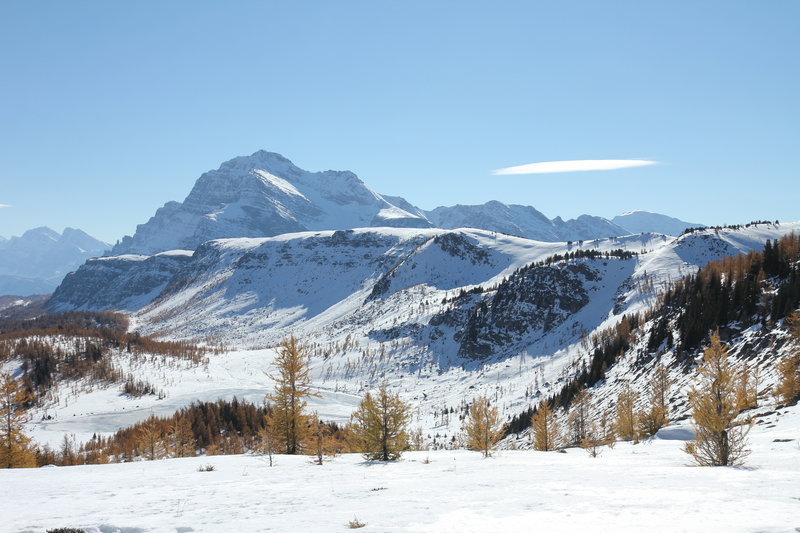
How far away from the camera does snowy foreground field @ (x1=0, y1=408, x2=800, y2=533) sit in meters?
12.4

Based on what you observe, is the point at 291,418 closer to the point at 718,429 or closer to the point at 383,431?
the point at 383,431

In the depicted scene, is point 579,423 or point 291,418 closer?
point 291,418

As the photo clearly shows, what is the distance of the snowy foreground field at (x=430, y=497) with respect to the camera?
12.4 m

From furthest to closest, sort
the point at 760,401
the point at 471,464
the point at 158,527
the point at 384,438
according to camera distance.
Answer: the point at 760,401, the point at 384,438, the point at 471,464, the point at 158,527

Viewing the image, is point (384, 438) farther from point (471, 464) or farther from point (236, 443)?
point (236, 443)

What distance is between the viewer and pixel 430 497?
16.3 metres

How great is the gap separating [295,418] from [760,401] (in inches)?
1545

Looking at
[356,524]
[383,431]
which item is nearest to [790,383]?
[383,431]

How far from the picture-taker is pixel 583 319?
199250 millimetres

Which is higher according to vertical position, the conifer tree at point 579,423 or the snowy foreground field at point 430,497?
the snowy foreground field at point 430,497

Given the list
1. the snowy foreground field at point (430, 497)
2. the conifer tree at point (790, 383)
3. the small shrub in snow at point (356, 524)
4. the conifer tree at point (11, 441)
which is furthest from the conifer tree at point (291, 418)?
the conifer tree at point (790, 383)

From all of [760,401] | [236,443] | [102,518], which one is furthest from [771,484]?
[236,443]

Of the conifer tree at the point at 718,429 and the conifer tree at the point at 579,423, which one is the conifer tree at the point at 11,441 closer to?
the conifer tree at the point at 718,429

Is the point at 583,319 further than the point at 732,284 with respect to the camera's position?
Yes
